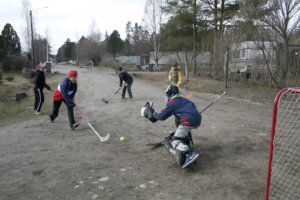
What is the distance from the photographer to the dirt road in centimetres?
354

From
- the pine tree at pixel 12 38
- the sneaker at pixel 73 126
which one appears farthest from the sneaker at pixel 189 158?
the pine tree at pixel 12 38

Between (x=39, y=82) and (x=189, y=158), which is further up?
(x=39, y=82)

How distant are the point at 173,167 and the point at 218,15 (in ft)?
51.4

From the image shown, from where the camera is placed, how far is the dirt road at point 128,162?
139 inches

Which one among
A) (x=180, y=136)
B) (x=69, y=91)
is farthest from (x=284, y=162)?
(x=69, y=91)

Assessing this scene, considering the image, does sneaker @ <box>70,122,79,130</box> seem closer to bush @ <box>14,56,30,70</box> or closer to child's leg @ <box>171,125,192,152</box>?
child's leg @ <box>171,125,192,152</box>

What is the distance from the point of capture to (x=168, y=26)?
20.9 m

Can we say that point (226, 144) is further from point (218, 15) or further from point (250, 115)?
point (218, 15)

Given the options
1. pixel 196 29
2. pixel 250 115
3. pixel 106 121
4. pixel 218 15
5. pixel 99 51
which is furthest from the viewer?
pixel 99 51

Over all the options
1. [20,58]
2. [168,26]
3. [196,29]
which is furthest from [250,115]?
[20,58]

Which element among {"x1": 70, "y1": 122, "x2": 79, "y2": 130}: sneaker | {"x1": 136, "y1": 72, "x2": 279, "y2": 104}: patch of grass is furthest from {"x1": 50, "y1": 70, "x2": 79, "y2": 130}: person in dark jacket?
{"x1": 136, "y1": 72, "x2": 279, "y2": 104}: patch of grass

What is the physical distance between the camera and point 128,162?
15.0 ft

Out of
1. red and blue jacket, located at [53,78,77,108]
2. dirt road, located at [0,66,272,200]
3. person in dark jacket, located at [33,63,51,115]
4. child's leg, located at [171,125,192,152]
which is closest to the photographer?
dirt road, located at [0,66,272,200]

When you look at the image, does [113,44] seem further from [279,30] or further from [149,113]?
[149,113]
